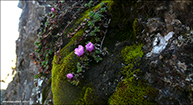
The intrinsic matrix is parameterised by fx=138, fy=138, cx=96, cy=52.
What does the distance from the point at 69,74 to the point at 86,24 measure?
115 cm

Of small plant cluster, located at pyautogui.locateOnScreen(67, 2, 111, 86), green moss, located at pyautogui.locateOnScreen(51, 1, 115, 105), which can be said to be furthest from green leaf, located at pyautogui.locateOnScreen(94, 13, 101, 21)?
green moss, located at pyautogui.locateOnScreen(51, 1, 115, 105)

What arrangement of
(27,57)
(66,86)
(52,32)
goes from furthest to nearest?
(27,57) → (52,32) → (66,86)

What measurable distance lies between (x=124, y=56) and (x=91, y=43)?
1.91 feet

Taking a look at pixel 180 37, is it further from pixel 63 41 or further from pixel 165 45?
pixel 63 41

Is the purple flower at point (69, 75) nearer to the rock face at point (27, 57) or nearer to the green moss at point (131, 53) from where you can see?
the green moss at point (131, 53)

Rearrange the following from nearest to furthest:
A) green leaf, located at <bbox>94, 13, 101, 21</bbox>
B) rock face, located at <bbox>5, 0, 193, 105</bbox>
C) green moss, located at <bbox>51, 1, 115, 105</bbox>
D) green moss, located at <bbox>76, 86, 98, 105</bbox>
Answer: rock face, located at <bbox>5, 0, 193, 105</bbox> < green moss, located at <bbox>76, 86, 98, 105</bbox> < green moss, located at <bbox>51, 1, 115, 105</bbox> < green leaf, located at <bbox>94, 13, 101, 21</bbox>

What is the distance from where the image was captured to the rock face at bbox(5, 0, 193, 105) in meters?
1.53

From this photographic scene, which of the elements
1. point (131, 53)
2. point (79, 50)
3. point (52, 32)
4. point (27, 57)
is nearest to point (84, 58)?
point (79, 50)

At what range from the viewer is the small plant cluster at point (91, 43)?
2248 mm

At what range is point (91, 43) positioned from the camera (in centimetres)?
230

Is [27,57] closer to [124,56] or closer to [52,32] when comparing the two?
[52,32]

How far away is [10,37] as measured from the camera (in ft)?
24.8

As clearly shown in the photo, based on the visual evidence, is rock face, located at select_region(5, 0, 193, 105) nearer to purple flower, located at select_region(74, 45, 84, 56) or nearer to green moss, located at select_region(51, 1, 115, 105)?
green moss, located at select_region(51, 1, 115, 105)

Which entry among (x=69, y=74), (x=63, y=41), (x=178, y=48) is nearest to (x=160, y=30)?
(x=178, y=48)
